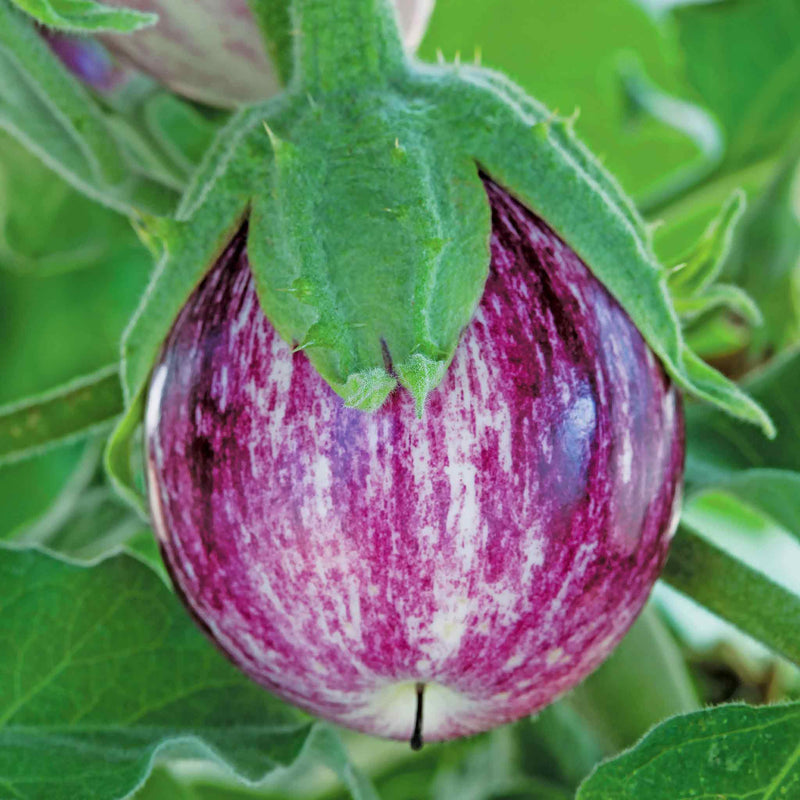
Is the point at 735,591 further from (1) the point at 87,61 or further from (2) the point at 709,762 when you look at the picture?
(1) the point at 87,61

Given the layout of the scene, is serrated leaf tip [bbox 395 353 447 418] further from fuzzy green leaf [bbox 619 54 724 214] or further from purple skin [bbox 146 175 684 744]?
fuzzy green leaf [bbox 619 54 724 214]

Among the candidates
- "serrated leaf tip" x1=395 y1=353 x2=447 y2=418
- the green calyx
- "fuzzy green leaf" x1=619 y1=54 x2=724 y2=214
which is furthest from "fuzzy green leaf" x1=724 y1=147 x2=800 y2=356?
"serrated leaf tip" x1=395 y1=353 x2=447 y2=418

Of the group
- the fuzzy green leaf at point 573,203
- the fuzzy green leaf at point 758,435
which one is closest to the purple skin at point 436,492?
the fuzzy green leaf at point 573,203

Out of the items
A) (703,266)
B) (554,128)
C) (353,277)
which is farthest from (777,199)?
(353,277)

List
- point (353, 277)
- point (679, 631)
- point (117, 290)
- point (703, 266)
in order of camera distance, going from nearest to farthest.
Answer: point (353, 277)
point (703, 266)
point (679, 631)
point (117, 290)

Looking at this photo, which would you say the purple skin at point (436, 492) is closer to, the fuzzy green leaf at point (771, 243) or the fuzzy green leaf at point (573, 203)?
the fuzzy green leaf at point (573, 203)

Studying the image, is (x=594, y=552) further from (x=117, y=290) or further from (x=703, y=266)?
(x=117, y=290)
